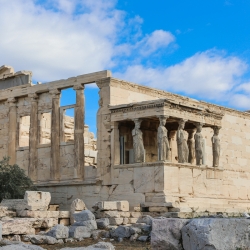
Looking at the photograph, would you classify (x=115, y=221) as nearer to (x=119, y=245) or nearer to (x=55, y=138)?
(x=119, y=245)

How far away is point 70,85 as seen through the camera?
1967cm

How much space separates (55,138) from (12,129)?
2490 millimetres

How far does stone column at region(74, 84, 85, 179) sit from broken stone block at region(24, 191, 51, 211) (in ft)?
12.0

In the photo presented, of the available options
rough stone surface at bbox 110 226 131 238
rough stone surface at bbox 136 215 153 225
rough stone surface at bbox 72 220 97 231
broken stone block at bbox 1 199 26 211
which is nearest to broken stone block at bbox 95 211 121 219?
rough stone surface at bbox 136 215 153 225

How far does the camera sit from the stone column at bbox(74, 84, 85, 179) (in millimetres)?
18913

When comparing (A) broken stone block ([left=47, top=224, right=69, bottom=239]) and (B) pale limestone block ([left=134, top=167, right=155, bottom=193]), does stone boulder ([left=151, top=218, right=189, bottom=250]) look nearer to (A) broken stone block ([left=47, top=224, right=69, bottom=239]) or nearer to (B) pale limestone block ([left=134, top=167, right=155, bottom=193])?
(A) broken stone block ([left=47, top=224, right=69, bottom=239])

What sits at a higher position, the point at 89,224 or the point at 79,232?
the point at 89,224

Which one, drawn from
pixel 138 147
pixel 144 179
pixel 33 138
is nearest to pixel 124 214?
pixel 144 179

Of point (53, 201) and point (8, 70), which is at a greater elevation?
point (8, 70)

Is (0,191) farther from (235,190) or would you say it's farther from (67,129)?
(235,190)

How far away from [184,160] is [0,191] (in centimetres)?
599

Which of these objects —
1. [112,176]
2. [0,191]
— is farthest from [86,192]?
[0,191]

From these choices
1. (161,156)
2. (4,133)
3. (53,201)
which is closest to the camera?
(161,156)

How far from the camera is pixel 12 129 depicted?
846 inches
